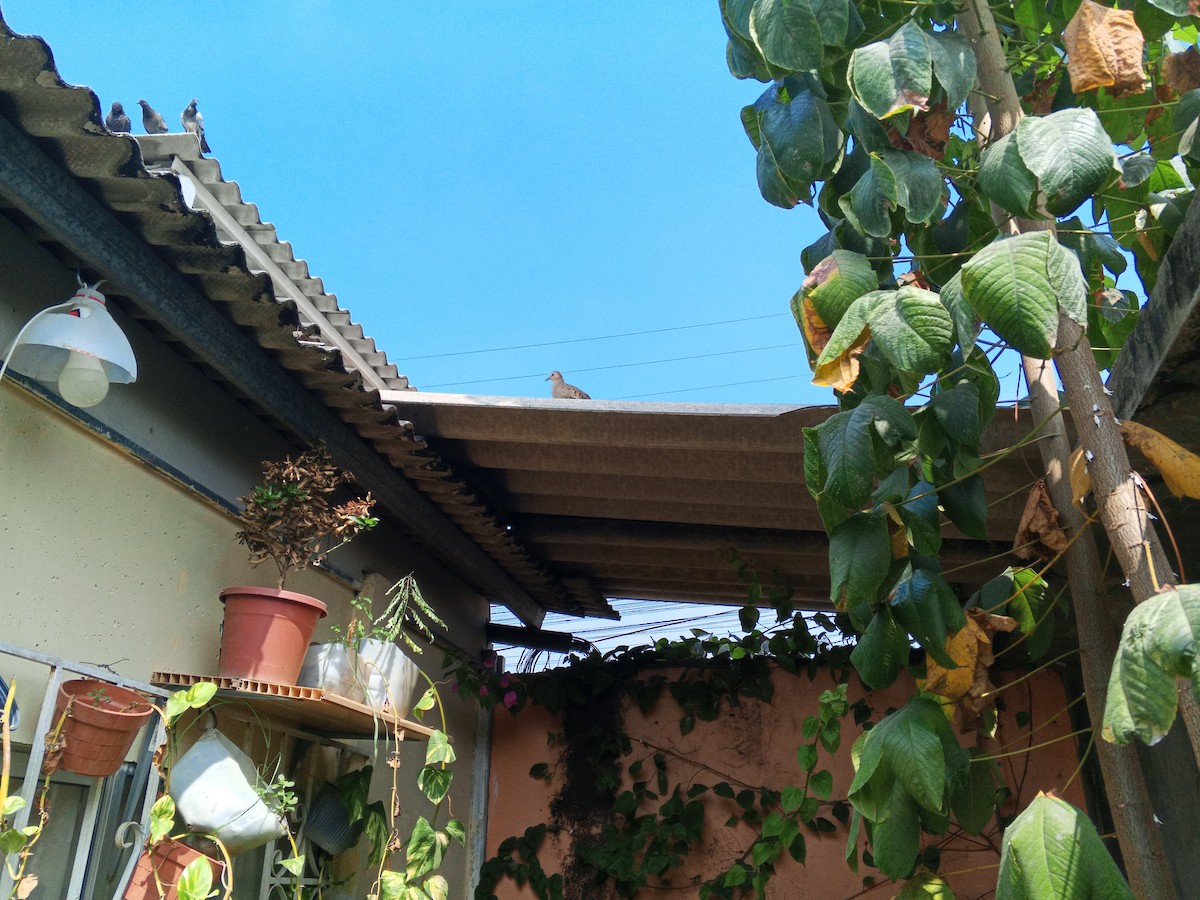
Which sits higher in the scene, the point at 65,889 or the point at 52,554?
the point at 52,554

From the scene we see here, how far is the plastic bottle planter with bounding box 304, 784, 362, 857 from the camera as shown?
2809 mm

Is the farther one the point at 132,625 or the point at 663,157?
the point at 663,157

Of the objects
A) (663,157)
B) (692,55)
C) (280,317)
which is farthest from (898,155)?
(663,157)

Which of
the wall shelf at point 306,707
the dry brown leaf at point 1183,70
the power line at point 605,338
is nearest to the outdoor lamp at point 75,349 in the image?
the wall shelf at point 306,707

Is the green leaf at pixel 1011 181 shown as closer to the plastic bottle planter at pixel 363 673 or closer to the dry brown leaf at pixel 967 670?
the dry brown leaf at pixel 967 670

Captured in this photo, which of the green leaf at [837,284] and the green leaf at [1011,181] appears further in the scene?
the green leaf at [837,284]

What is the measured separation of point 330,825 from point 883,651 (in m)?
1.88

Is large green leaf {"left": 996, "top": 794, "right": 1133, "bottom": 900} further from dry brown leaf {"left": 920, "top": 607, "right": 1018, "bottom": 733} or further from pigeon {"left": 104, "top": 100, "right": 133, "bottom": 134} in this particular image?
pigeon {"left": 104, "top": 100, "right": 133, "bottom": 134}

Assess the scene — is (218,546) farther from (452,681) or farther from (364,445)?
(452,681)

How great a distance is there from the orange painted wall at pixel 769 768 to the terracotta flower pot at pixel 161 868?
7.17 ft

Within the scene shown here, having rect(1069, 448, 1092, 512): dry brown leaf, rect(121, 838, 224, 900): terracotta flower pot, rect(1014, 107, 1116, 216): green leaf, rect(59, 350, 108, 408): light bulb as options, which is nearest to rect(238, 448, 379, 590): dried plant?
rect(59, 350, 108, 408): light bulb

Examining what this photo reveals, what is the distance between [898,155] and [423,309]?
12870mm

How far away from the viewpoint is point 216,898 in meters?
2.30

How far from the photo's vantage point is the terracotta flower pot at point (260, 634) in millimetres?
2322
